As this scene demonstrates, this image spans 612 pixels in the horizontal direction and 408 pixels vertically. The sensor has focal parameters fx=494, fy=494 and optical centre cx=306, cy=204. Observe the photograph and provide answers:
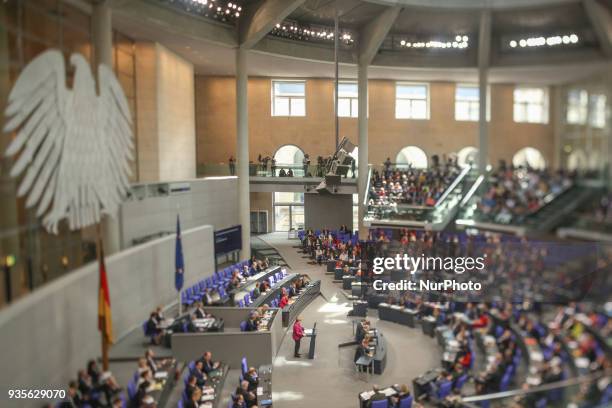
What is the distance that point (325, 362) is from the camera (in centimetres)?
952

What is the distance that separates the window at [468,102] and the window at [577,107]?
51 cm

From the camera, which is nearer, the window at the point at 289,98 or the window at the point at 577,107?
the window at the point at 577,107

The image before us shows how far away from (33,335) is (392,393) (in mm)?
5100

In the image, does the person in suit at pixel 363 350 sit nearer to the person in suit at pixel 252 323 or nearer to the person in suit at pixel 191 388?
the person in suit at pixel 252 323

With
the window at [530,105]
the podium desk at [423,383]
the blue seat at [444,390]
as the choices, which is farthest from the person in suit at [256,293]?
the window at [530,105]

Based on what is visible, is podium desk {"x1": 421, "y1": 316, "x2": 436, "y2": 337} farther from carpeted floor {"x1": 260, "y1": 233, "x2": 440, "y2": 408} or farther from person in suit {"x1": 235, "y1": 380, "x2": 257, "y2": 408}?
person in suit {"x1": 235, "y1": 380, "x2": 257, "y2": 408}

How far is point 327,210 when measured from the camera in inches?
178

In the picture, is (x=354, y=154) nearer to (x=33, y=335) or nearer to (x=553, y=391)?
(x=553, y=391)

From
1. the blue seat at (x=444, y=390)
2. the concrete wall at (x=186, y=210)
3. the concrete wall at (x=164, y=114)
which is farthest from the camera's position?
the concrete wall at (x=164, y=114)

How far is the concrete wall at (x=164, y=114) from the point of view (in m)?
11.2

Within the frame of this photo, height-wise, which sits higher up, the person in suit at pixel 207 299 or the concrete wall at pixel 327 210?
the concrete wall at pixel 327 210

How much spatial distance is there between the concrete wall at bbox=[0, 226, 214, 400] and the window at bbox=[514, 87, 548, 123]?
5252 mm

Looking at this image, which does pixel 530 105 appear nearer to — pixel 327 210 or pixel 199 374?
pixel 327 210

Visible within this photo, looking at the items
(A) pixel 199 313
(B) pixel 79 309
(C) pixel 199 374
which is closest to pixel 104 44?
(B) pixel 79 309
